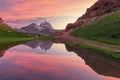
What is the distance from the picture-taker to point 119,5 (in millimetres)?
191875

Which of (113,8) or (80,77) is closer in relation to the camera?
(80,77)

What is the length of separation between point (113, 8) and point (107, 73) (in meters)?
163

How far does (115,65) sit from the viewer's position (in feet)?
138

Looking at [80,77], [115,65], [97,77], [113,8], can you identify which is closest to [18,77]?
[80,77]

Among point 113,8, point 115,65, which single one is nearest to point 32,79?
point 115,65

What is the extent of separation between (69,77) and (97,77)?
3.64m

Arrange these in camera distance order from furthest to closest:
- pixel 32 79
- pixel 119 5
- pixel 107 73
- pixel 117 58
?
pixel 119 5 → pixel 117 58 → pixel 107 73 → pixel 32 79

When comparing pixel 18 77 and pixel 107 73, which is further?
pixel 107 73

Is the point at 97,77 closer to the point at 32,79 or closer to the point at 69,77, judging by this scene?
the point at 69,77

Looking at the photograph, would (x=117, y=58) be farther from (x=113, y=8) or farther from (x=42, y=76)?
(x=113, y=8)

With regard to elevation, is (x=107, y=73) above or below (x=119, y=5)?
below

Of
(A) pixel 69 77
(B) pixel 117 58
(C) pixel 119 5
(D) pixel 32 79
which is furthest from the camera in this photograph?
(C) pixel 119 5

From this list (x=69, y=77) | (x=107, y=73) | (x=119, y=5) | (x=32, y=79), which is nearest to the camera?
(x=32, y=79)

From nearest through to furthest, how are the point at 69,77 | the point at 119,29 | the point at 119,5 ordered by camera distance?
the point at 69,77 → the point at 119,29 → the point at 119,5
